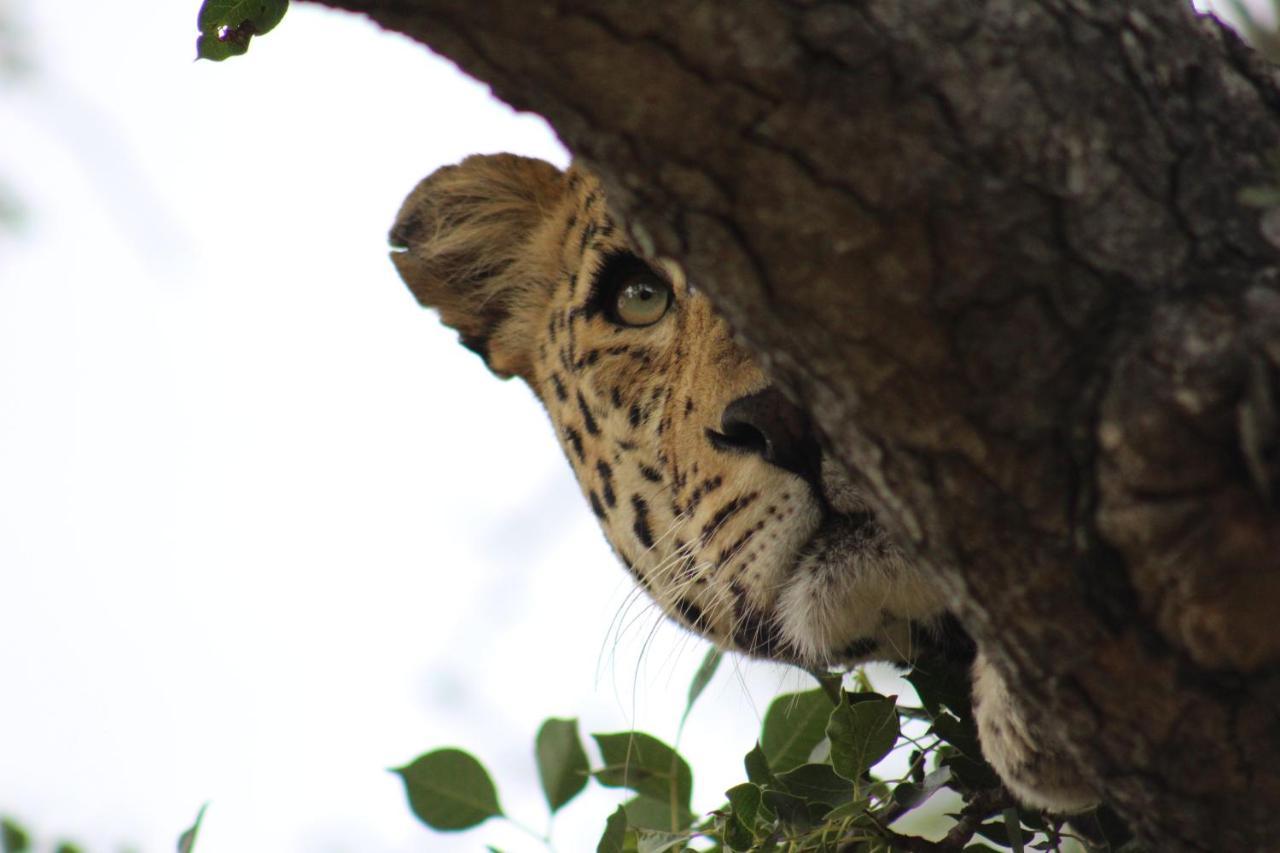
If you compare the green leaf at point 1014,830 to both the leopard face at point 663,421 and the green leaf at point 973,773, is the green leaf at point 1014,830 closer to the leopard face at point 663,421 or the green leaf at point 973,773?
the green leaf at point 973,773

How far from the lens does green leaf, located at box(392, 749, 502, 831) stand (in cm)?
321

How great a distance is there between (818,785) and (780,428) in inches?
29.9

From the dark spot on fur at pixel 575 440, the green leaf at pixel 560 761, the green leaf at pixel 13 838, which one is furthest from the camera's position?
the dark spot on fur at pixel 575 440

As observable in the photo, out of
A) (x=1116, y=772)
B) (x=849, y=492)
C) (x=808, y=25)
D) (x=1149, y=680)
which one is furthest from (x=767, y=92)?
(x=849, y=492)

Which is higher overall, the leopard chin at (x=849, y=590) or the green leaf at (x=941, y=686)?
the leopard chin at (x=849, y=590)

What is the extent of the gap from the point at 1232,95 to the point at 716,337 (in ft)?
6.37

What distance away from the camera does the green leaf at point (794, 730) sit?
321 cm

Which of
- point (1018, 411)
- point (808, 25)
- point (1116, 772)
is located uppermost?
point (808, 25)

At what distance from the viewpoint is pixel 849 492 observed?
3.17 m


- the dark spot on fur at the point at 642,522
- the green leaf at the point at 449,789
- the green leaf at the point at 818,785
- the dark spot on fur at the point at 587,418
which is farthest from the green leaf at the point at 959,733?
the dark spot on fur at the point at 587,418

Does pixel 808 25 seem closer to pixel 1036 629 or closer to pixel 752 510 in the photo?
pixel 1036 629

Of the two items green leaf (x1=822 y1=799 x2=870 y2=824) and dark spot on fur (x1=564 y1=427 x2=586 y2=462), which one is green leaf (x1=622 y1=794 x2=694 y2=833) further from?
dark spot on fur (x1=564 y1=427 x2=586 y2=462)

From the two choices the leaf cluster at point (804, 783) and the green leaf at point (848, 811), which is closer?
the green leaf at point (848, 811)

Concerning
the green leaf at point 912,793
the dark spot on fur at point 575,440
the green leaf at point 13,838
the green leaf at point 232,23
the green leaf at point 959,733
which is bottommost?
the green leaf at point 912,793
